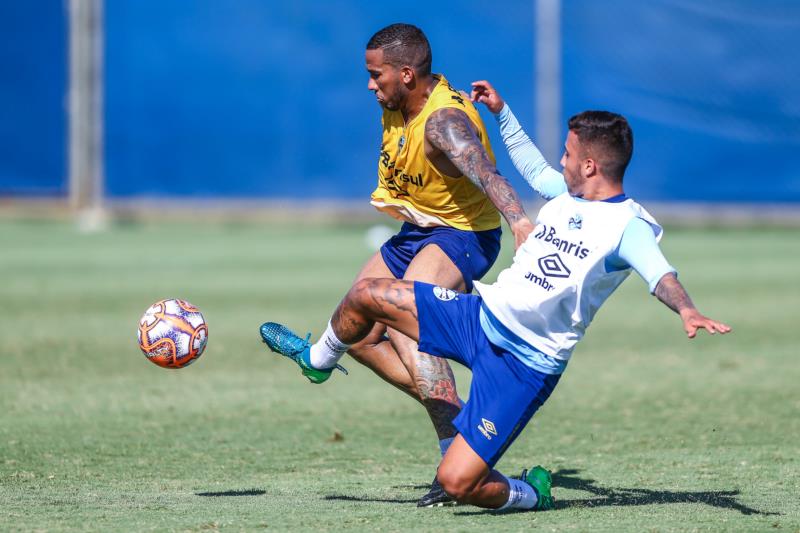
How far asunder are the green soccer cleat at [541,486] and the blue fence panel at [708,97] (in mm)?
18215

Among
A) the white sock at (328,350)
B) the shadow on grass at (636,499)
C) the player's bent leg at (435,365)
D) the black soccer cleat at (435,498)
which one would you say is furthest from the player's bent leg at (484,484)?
the white sock at (328,350)

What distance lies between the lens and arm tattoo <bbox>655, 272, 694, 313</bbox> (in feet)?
18.0

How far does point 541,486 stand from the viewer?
6227 mm

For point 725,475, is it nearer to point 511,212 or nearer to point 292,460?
point 511,212

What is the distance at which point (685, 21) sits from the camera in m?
24.3

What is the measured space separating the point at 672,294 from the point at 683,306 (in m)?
0.10

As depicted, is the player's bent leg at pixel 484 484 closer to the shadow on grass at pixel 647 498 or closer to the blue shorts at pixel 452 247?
the shadow on grass at pixel 647 498

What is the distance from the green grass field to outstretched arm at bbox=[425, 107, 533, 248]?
1.36 metres

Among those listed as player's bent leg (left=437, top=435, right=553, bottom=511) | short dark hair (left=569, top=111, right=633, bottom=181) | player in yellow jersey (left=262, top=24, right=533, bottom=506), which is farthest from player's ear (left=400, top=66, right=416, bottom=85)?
player's bent leg (left=437, top=435, right=553, bottom=511)

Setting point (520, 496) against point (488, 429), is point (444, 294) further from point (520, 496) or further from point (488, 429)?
point (520, 496)

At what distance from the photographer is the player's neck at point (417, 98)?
7.09 m

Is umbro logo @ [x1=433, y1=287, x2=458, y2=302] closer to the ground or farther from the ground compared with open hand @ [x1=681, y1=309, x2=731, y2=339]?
farther from the ground

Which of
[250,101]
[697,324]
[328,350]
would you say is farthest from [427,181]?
[250,101]

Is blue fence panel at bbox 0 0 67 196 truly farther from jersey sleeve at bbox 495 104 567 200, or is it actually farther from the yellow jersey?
jersey sleeve at bbox 495 104 567 200
